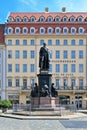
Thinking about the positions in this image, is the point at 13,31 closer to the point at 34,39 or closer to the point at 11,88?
the point at 34,39

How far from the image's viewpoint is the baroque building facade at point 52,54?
7938cm

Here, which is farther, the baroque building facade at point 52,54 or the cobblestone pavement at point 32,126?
the baroque building facade at point 52,54

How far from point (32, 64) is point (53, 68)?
4.40 m

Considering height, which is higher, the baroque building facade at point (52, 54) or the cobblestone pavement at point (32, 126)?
the baroque building facade at point (52, 54)

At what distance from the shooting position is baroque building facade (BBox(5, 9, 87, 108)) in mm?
79375

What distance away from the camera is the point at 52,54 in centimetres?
8025

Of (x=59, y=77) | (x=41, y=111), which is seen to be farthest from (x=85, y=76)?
(x=41, y=111)

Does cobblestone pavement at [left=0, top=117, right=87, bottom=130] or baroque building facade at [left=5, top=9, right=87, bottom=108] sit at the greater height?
baroque building facade at [left=5, top=9, right=87, bottom=108]

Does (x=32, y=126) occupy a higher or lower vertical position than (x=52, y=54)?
lower

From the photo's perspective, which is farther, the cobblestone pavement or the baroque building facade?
the baroque building facade

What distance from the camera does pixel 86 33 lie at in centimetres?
7931

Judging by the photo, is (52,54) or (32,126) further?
(52,54)

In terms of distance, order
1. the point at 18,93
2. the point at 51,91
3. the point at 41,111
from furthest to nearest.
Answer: the point at 18,93, the point at 51,91, the point at 41,111

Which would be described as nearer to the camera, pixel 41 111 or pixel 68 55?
pixel 41 111
